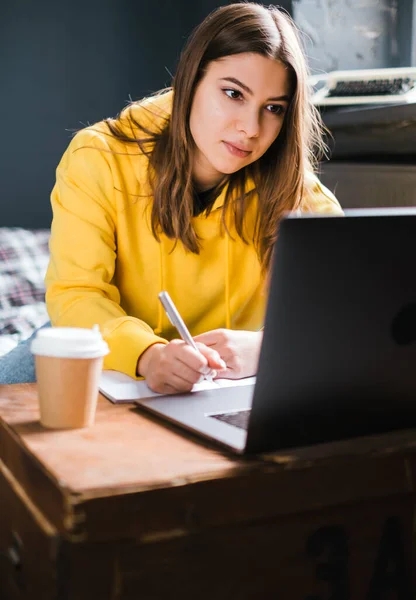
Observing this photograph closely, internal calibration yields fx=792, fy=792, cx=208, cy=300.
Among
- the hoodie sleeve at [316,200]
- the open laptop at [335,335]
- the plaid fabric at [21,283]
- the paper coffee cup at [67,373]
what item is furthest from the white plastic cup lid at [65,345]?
the plaid fabric at [21,283]

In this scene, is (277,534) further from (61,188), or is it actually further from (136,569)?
(61,188)

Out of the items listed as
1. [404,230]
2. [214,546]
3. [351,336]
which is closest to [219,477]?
[214,546]

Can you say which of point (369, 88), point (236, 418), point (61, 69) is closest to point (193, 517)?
point (236, 418)

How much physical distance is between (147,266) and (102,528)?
89 centimetres

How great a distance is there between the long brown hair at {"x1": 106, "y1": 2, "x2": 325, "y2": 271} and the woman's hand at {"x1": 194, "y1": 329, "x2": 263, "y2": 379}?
354 mm

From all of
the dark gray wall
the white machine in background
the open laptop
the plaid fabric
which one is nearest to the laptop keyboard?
the open laptop

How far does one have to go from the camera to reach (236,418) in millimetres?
896

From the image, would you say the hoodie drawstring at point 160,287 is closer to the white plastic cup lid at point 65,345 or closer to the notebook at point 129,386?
the notebook at point 129,386

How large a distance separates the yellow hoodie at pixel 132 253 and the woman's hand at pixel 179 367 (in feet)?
1.08

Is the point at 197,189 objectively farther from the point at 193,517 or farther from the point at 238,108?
the point at 193,517

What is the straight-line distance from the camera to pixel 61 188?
1.49m

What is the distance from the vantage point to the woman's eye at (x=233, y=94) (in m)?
1.39

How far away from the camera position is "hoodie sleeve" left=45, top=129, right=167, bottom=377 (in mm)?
1319

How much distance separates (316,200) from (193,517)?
3.29ft
